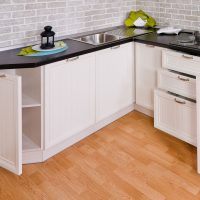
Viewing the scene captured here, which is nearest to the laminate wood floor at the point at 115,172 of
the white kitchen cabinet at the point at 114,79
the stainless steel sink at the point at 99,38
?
the white kitchen cabinet at the point at 114,79

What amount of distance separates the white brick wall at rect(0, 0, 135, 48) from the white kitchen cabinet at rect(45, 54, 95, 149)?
21.8 inches

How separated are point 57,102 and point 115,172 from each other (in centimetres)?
77

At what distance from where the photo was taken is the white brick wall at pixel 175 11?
3.10 m

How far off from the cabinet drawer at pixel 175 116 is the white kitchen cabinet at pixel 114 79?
428 millimetres

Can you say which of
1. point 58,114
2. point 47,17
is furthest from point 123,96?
point 47,17

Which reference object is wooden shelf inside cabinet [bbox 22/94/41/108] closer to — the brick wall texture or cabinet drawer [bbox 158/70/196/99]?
the brick wall texture

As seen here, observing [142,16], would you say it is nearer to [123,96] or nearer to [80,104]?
[123,96]

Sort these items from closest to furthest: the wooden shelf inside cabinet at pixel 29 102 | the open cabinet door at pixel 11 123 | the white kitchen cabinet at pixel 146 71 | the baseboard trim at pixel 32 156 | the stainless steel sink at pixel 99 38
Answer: the open cabinet door at pixel 11 123
the wooden shelf inside cabinet at pixel 29 102
the baseboard trim at pixel 32 156
the white kitchen cabinet at pixel 146 71
the stainless steel sink at pixel 99 38

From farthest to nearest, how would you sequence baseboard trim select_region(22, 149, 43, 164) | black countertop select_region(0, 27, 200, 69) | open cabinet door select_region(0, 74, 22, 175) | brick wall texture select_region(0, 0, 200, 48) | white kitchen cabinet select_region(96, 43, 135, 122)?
1. white kitchen cabinet select_region(96, 43, 135, 122)
2. brick wall texture select_region(0, 0, 200, 48)
3. baseboard trim select_region(22, 149, 43, 164)
4. black countertop select_region(0, 27, 200, 69)
5. open cabinet door select_region(0, 74, 22, 175)

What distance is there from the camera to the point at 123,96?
3117 mm

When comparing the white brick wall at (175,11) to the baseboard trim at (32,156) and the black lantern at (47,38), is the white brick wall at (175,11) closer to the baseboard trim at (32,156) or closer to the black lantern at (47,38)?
the black lantern at (47,38)

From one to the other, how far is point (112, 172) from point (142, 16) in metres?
2.07

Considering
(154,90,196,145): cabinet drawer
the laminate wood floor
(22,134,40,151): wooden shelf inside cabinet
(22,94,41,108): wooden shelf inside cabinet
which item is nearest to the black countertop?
(22,94,41,108): wooden shelf inside cabinet

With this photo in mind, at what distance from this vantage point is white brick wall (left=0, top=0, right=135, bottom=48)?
2.47 m
